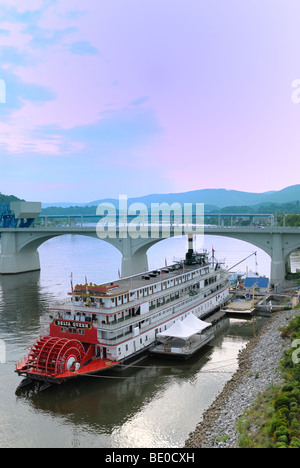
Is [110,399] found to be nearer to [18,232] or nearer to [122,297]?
[122,297]

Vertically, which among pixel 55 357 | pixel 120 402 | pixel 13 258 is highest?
pixel 13 258

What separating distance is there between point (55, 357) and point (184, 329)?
34.3 feet

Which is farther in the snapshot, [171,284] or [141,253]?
[141,253]

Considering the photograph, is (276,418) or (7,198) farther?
(7,198)

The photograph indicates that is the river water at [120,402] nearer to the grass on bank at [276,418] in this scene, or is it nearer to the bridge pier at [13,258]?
the grass on bank at [276,418]

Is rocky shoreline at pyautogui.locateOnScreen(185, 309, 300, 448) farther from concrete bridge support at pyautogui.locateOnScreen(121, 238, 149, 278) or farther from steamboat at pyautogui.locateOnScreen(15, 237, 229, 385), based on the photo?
concrete bridge support at pyautogui.locateOnScreen(121, 238, 149, 278)

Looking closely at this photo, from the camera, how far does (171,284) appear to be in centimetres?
3625

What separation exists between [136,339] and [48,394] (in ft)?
23.9

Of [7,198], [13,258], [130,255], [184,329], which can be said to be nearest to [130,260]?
[130,255]

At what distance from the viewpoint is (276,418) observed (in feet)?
54.6

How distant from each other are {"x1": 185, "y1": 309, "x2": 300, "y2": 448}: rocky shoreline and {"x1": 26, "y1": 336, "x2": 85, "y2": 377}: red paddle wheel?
936cm

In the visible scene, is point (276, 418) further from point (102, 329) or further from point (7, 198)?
point (7, 198)

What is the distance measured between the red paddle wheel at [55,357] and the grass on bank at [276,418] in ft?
39.2
